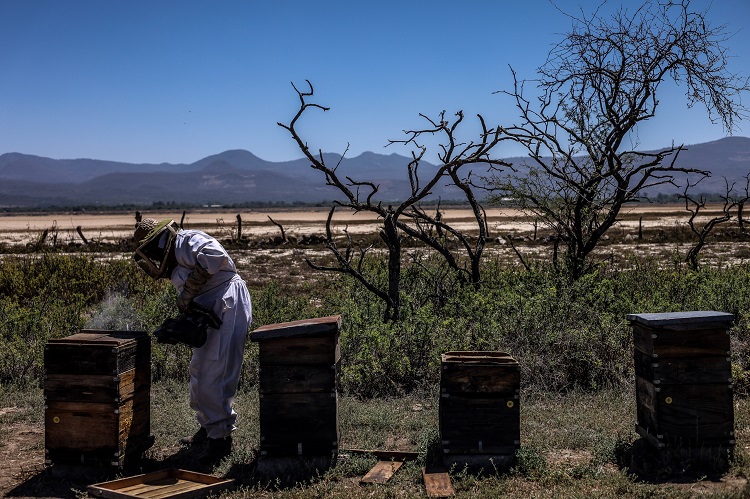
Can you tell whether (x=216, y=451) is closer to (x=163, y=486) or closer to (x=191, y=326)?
(x=163, y=486)

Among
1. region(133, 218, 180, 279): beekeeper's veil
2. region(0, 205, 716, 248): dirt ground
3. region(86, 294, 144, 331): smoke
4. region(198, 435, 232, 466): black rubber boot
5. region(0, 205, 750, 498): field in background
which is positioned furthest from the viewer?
region(0, 205, 716, 248): dirt ground

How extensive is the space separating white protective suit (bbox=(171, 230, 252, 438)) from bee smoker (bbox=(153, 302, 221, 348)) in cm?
11

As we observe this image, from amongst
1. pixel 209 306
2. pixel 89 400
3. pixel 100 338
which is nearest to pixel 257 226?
pixel 209 306

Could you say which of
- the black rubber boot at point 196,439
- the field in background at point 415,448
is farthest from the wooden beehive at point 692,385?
the black rubber boot at point 196,439

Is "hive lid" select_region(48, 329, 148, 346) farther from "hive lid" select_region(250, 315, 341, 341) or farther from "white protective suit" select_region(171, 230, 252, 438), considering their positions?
"hive lid" select_region(250, 315, 341, 341)

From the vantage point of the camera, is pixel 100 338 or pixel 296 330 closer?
pixel 296 330

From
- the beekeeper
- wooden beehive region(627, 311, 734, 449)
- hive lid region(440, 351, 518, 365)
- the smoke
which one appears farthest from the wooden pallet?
the smoke

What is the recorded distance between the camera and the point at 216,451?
6.11m

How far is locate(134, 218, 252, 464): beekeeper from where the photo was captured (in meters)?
6.08

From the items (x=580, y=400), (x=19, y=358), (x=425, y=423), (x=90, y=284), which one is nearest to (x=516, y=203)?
(x=580, y=400)

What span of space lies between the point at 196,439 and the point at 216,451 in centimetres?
49

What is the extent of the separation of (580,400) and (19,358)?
661 cm

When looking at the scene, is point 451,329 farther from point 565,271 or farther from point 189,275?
point 189,275

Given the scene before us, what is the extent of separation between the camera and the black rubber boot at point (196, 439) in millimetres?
6512
